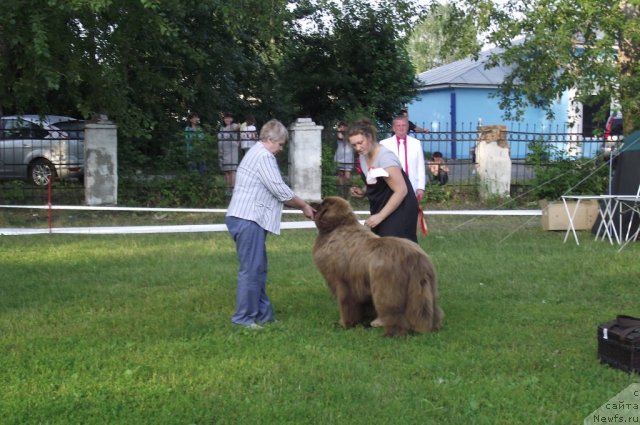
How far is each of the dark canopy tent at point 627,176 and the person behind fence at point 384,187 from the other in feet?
21.3

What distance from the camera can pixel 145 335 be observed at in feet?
22.5

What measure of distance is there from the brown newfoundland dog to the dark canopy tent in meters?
7.01

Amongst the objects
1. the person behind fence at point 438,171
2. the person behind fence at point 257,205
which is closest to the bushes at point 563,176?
the person behind fence at point 438,171

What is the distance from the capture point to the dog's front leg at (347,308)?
6.94 m

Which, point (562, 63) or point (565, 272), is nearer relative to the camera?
point (565, 272)

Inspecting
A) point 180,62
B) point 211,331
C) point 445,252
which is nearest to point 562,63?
point 445,252

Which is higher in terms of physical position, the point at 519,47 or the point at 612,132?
Answer: the point at 519,47

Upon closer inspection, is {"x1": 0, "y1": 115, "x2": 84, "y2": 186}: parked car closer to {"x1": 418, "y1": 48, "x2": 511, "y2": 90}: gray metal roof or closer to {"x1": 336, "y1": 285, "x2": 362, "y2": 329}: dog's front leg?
{"x1": 336, "y1": 285, "x2": 362, "y2": 329}: dog's front leg

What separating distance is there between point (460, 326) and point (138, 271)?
14.8 ft

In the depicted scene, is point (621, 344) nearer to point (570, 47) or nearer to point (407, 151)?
point (407, 151)

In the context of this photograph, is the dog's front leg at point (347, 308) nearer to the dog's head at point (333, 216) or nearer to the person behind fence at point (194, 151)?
the dog's head at point (333, 216)

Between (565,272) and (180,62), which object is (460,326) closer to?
(565,272)

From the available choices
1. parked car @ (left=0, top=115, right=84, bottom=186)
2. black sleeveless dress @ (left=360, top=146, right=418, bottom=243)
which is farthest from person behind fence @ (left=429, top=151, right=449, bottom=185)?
black sleeveless dress @ (left=360, top=146, right=418, bottom=243)

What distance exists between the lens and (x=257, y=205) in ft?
23.1
